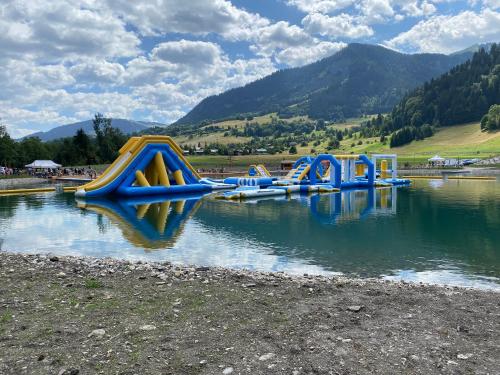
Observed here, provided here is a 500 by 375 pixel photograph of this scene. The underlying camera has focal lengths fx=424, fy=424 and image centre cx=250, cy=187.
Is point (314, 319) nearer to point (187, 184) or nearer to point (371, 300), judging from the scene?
point (371, 300)

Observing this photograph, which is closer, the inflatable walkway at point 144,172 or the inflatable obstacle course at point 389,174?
the inflatable walkway at point 144,172

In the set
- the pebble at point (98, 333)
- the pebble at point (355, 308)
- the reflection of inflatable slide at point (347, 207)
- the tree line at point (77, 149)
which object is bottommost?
the reflection of inflatable slide at point (347, 207)

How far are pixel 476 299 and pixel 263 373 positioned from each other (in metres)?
6.47

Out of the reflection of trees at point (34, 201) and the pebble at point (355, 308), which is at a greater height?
the reflection of trees at point (34, 201)

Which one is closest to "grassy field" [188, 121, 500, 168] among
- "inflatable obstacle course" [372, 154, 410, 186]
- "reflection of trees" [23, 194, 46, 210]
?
"inflatable obstacle course" [372, 154, 410, 186]

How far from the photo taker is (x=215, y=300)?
9.59 m

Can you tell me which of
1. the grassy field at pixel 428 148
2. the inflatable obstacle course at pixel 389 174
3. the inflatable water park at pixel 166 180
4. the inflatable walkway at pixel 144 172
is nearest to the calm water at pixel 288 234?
the inflatable walkway at pixel 144 172

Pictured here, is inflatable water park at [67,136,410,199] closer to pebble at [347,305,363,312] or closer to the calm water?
the calm water

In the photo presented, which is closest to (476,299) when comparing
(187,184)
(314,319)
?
(314,319)

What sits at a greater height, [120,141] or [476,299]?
[120,141]

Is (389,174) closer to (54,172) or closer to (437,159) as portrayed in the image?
(437,159)

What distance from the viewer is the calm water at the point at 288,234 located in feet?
50.8

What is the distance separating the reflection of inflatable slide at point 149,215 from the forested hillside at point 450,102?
138m

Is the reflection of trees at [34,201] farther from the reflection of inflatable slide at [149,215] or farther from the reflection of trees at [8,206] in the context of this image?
the reflection of inflatable slide at [149,215]
